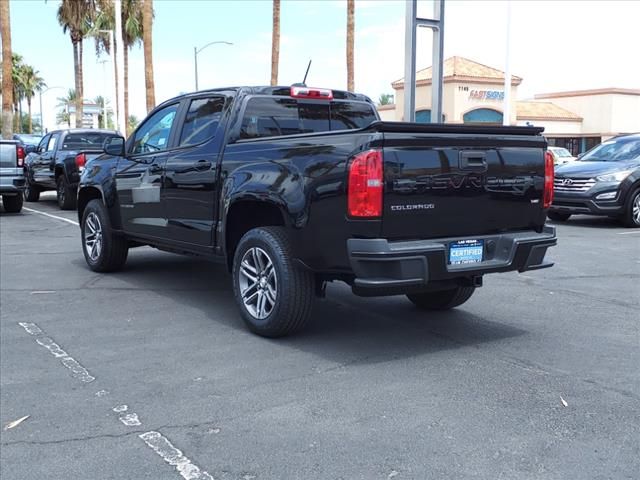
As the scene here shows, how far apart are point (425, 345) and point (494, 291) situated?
2268 millimetres

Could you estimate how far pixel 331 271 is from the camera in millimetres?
5254

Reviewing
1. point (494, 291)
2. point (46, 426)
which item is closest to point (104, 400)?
point (46, 426)

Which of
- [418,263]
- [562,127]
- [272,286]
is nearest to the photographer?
[418,263]

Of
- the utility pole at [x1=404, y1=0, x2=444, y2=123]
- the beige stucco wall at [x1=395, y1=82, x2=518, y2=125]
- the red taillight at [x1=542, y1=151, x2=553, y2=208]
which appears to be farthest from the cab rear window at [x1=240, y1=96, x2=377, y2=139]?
the beige stucco wall at [x1=395, y1=82, x2=518, y2=125]

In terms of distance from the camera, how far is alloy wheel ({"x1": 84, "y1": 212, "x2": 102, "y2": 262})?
862 centimetres

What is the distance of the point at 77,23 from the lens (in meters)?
42.2

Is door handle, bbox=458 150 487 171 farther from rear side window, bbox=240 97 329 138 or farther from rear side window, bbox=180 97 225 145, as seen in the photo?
rear side window, bbox=180 97 225 145

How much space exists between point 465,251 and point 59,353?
3.10m

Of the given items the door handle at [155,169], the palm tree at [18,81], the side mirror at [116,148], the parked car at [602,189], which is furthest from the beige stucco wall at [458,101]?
the palm tree at [18,81]

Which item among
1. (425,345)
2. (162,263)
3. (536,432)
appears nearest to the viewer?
(536,432)

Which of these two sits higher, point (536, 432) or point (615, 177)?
point (615, 177)

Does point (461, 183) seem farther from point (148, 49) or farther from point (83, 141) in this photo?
point (148, 49)

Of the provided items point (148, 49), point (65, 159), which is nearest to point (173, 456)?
point (65, 159)

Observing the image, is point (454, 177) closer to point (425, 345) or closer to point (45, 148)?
point (425, 345)
